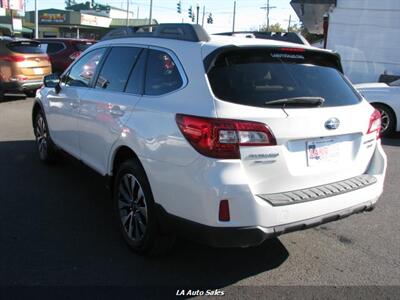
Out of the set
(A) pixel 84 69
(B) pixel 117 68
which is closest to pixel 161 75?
(B) pixel 117 68

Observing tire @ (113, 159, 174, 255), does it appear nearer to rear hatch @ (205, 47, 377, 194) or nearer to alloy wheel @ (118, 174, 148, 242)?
alloy wheel @ (118, 174, 148, 242)

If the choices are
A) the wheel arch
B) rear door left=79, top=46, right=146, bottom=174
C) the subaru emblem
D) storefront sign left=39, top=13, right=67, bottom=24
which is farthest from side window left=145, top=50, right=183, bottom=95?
storefront sign left=39, top=13, right=67, bottom=24

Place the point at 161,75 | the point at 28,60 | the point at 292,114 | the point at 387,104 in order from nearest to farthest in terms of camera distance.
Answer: the point at 292,114
the point at 161,75
the point at 387,104
the point at 28,60

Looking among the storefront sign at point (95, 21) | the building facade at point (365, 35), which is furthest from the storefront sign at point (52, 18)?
the building facade at point (365, 35)

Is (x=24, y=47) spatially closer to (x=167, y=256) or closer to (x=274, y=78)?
(x=167, y=256)

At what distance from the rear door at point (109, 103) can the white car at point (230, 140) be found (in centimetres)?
2

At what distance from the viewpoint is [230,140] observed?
3.16 meters

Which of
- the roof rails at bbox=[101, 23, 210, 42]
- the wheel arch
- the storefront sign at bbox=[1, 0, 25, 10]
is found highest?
the storefront sign at bbox=[1, 0, 25, 10]

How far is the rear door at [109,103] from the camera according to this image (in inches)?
163

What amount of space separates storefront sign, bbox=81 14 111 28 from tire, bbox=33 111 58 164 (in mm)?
67613

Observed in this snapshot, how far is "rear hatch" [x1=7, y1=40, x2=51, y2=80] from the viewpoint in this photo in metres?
13.0

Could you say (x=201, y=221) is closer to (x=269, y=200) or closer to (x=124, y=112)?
(x=269, y=200)

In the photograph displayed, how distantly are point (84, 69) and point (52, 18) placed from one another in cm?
7158

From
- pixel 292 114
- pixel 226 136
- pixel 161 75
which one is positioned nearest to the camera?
pixel 226 136
